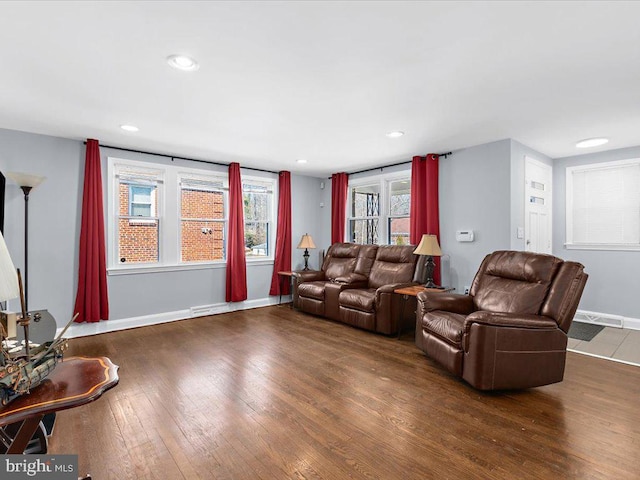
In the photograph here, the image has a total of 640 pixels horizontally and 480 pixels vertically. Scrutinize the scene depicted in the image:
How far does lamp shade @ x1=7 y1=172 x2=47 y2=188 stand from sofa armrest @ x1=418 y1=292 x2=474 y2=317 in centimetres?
416

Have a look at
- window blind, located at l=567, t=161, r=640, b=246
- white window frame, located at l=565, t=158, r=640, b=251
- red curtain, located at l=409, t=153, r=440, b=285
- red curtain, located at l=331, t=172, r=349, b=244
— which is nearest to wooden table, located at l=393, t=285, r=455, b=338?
red curtain, located at l=409, t=153, r=440, b=285

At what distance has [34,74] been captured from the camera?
2.43 m

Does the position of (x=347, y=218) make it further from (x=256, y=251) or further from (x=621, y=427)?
(x=621, y=427)

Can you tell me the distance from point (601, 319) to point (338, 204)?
4262mm

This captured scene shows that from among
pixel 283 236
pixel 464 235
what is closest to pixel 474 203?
pixel 464 235

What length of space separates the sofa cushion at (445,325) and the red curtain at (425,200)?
1519mm

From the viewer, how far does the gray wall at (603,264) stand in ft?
14.3

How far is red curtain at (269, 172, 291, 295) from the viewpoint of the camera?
591cm

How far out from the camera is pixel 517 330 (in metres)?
2.54

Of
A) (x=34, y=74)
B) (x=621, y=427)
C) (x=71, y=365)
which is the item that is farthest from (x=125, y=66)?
(x=621, y=427)

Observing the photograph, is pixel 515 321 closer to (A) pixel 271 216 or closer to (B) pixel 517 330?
(B) pixel 517 330

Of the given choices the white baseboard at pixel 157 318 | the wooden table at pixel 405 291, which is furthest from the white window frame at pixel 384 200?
the white baseboard at pixel 157 318

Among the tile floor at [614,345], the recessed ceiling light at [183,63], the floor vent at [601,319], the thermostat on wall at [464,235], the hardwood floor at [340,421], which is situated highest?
the recessed ceiling light at [183,63]

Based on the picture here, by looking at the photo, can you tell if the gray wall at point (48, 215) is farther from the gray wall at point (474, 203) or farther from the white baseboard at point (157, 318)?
the gray wall at point (474, 203)
